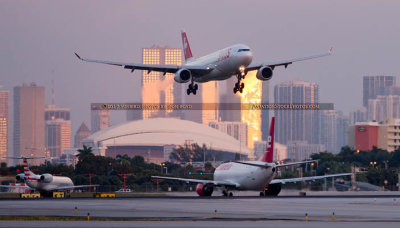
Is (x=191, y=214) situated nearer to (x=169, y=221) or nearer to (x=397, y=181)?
(x=169, y=221)

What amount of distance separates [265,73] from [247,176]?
14.7m

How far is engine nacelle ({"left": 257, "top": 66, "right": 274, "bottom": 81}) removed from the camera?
87875mm

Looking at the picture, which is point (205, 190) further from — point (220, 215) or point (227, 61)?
point (220, 215)

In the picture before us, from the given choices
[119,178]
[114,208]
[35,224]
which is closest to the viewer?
[35,224]

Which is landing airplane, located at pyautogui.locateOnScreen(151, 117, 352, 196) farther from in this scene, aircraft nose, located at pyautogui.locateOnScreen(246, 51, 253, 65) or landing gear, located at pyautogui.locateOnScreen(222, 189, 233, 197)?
aircraft nose, located at pyautogui.locateOnScreen(246, 51, 253, 65)

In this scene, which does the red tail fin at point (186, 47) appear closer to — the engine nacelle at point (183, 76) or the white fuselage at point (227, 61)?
the white fuselage at point (227, 61)

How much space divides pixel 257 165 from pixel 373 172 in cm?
7973

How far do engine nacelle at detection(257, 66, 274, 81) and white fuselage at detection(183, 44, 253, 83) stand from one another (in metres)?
2.28

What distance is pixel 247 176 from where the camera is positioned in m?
97.3

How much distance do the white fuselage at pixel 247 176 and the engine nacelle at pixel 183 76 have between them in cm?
1391

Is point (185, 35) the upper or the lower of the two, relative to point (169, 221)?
upper

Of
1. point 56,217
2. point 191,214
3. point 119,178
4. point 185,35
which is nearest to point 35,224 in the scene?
point 56,217

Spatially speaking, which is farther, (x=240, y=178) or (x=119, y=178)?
(x=119, y=178)

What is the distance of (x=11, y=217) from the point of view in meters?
55.7
